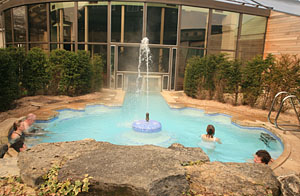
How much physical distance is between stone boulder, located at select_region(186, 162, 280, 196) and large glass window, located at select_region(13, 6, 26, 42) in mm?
14912

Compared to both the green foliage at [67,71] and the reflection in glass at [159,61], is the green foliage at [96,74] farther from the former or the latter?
the reflection in glass at [159,61]

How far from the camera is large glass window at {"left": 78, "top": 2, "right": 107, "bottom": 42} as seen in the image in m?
12.1

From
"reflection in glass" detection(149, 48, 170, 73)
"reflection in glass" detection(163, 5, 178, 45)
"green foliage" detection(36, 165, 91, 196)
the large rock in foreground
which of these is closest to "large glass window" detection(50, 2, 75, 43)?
"reflection in glass" detection(149, 48, 170, 73)

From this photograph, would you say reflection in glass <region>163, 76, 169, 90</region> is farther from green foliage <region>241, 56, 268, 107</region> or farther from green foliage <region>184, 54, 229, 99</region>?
green foliage <region>241, 56, 268, 107</region>

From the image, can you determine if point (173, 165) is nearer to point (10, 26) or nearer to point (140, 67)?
point (140, 67)

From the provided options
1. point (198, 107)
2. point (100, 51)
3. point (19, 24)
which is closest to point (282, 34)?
point (198, 107)

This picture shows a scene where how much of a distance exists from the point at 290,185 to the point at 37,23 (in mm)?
14781

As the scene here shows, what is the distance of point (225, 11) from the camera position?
12539 mm

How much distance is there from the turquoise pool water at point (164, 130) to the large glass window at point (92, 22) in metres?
5.74

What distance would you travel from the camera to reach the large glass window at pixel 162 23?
1193 cm

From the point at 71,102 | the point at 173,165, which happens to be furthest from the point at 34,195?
the point at 71,102

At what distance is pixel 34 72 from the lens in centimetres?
858

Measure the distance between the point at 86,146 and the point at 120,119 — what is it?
426 cm

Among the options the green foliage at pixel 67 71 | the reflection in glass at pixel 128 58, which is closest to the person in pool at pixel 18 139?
the green foliage at pixel 67 71
